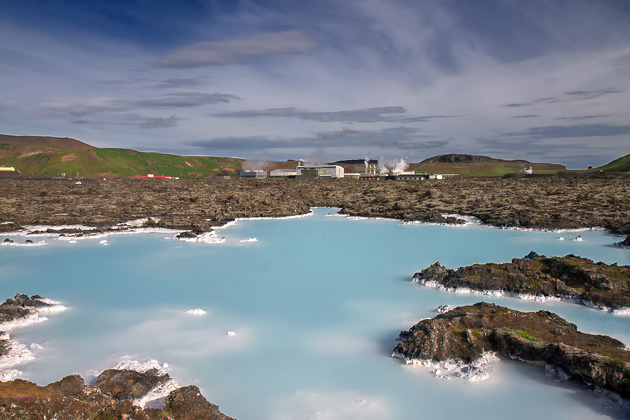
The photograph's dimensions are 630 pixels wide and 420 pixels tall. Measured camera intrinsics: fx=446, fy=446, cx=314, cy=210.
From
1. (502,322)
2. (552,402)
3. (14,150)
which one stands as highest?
(14,150)

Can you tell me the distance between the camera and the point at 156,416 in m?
3.67

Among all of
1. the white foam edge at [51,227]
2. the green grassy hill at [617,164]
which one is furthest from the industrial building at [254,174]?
the white foam edge at [51,227]

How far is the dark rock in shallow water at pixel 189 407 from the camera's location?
410 centimetres

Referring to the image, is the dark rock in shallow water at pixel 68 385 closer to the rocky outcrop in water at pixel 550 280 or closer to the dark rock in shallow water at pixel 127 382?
the dark rock in shallow water at pixel 127 382

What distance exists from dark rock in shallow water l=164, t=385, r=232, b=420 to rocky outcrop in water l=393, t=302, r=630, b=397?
105 inches

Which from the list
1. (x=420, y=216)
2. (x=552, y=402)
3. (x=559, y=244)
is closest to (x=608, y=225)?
(x=559, y=244)

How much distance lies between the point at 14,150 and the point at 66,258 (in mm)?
144600

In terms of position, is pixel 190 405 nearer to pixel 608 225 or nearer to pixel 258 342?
pixel 258 342

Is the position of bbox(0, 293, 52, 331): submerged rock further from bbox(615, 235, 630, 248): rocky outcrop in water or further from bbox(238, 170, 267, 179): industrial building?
bbox(238, 170, 267, 179): industrial building

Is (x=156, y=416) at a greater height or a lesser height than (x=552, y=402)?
greater

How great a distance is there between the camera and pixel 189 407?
417 cm

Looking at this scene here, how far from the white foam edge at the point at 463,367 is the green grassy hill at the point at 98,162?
119 meters

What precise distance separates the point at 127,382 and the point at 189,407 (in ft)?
3.76

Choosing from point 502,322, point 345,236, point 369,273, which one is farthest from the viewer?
point 345,236
